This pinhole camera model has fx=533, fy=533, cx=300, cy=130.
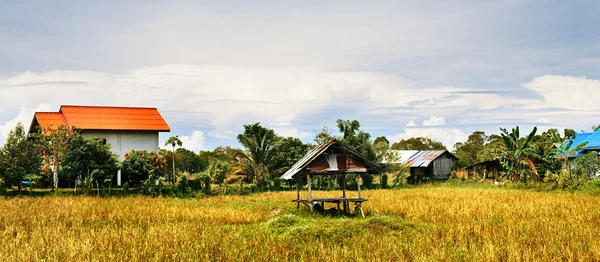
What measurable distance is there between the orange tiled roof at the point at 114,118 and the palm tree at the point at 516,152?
70.0 ft

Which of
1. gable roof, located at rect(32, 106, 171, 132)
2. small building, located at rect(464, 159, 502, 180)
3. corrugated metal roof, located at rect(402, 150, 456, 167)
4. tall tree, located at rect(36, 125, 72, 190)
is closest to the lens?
tall tree, located at rect(36, 125, 72, 190)

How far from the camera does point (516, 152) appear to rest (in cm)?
3028

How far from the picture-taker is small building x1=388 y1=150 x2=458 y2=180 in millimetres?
41503

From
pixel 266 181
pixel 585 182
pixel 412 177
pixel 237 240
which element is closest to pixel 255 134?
pixel 266 181

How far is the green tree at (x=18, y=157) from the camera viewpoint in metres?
25.6

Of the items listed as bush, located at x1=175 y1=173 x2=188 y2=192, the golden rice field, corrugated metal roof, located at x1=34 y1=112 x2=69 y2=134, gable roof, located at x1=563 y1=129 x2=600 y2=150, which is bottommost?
the golden rice field

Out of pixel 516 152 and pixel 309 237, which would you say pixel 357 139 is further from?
pixel 309 237

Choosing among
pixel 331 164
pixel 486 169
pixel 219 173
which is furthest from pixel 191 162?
pixel 331 164

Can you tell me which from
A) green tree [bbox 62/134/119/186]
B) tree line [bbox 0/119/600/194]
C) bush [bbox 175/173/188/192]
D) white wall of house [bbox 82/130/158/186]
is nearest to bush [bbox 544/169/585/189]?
tree line [bbox 0/119/600/194]

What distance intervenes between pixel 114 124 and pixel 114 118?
2.84ft

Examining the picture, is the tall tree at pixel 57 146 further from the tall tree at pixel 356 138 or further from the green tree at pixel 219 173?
the tall tree at pixel 356 138

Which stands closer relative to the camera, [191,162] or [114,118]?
[114,118]

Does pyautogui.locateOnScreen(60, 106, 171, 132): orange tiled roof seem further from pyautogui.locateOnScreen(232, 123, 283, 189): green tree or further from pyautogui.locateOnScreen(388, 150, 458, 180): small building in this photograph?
pyautogui.locateOnScreen(388, 150, 458, 180): small building

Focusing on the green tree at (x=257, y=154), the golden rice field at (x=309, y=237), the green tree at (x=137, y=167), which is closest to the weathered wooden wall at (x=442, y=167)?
the green tree at (x=257, y=154)
